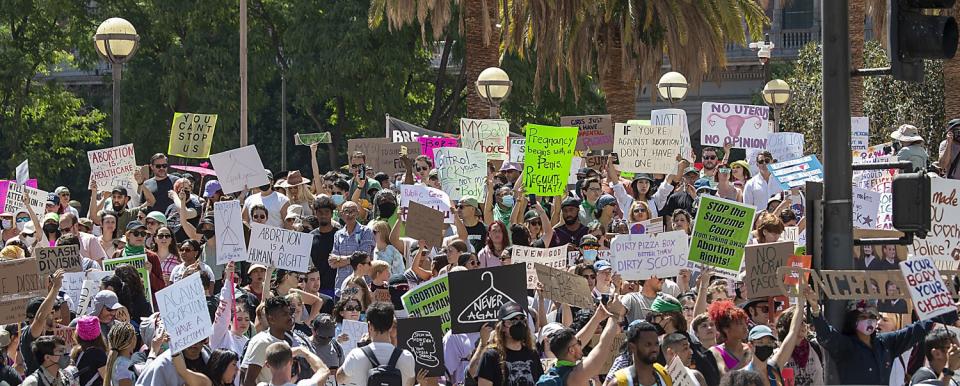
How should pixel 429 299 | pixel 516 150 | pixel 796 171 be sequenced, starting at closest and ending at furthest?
pixel 429 299 < pixel 796 171 < pixel 516 150

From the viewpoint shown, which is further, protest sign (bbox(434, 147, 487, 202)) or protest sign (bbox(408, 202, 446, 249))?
protest sign (bbox(434, 147, 487, 202))

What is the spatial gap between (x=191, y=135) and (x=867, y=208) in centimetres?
906

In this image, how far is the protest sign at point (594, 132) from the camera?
22547 millimetres

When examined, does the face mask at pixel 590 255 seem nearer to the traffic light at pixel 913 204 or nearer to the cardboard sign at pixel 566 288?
the cardboard sign at pixel 566 288

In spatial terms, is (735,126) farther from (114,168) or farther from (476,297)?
(476,297)

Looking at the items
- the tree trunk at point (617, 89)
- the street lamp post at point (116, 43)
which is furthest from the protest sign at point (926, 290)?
the tree trunk at point (617, 89)

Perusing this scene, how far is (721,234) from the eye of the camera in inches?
471

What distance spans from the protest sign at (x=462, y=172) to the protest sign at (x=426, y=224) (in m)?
2.84

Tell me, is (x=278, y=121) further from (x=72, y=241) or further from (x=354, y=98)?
(x=72, y=241)

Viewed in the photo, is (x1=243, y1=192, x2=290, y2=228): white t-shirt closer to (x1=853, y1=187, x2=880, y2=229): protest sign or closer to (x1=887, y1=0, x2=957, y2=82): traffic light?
(x1=853, y1=187, x2=880, y2=229): protest sign

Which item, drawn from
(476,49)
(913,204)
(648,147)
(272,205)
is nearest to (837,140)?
(913,204)

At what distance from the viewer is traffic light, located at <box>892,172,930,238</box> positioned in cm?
934

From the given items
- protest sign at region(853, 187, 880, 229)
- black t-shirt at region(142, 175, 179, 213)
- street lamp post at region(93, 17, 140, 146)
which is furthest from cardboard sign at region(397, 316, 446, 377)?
street lamp post at region(93, 17, 140, 146)

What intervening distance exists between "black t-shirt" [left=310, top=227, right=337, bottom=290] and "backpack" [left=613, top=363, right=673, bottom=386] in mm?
5387
